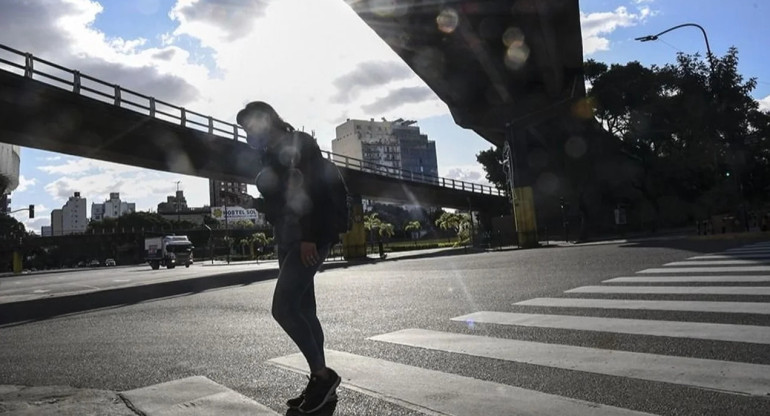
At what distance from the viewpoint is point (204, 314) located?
28.5ft

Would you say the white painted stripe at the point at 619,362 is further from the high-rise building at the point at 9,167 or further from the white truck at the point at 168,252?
the high-rise building at the point at 9,167

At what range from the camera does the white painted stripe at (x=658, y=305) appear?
18.0 feet

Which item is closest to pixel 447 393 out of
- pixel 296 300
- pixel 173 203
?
pixel 296 300

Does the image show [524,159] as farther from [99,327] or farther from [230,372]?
[230,372]

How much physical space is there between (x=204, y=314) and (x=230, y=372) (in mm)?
4625

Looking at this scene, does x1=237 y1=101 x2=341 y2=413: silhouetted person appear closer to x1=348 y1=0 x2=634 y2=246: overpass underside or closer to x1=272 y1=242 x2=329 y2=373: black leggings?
x1=272 y1=242 x2=329 y2=373: black leggings

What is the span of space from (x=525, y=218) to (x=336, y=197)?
30203 millimetres

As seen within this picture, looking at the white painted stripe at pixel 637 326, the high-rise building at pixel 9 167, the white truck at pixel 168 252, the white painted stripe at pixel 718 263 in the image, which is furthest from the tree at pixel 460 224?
the white painted stripe at pixel 637 326

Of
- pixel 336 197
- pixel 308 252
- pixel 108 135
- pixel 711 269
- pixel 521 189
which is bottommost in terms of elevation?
pixel 711 269

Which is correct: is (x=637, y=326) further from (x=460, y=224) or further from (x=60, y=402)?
(x=460, y=224)

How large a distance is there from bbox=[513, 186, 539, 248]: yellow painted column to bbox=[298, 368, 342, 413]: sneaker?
2991 cm

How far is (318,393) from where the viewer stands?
331 centimetres

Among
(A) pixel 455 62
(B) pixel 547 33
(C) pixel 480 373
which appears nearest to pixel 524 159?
(A) pixel 455 62

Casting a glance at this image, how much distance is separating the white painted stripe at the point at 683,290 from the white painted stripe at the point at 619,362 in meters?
3.21
